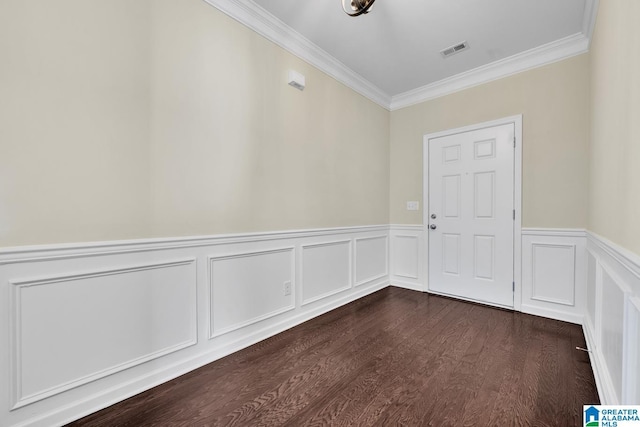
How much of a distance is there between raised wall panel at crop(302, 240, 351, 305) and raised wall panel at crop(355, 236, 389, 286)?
0.67 feet

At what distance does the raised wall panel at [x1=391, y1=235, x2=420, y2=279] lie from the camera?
3697 millimetres

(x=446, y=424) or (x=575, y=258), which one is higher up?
(x=575, y=258)

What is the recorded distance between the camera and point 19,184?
1.29 m

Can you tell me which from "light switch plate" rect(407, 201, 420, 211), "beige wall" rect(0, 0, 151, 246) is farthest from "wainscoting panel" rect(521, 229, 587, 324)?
"beige wall" rect(0, 0, 151, 246)

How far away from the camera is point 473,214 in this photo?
3213mm

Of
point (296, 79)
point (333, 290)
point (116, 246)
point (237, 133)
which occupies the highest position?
point (296, 79)

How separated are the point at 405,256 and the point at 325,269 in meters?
1.39

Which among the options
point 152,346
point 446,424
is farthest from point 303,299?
point 446,424

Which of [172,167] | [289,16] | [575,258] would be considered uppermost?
[289,16]

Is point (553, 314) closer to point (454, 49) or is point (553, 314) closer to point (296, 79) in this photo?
point (454, 49)

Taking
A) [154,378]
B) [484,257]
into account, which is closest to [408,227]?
[484,257]

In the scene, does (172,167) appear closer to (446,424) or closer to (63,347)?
(63,347)

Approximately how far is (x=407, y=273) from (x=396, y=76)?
2512 mm

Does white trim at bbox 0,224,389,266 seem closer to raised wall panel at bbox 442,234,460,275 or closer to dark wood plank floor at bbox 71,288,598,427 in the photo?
dark wood plank floor at bbox 71,288,598,427
